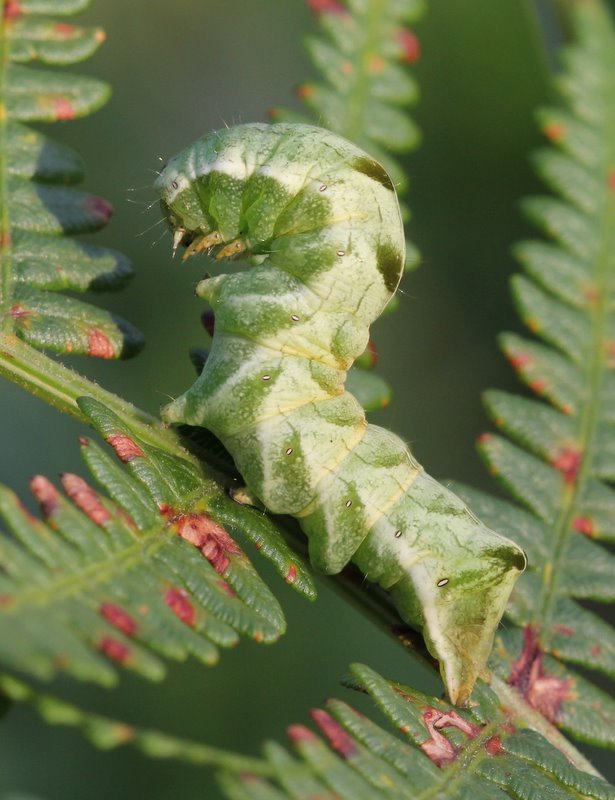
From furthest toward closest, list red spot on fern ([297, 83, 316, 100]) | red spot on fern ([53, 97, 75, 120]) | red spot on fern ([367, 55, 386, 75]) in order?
red spot on fern ([367, 55, 386, 75]) → red spot on fern ([297, 83, 316, 100]) → red spot on fern ([53, 97, 75, 120])

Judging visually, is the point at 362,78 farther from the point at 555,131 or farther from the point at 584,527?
the point at 584,527

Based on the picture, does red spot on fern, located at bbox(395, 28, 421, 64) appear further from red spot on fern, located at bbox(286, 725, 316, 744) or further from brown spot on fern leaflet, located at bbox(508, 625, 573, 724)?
red spot on fern, located at bbox(286, 725, 316, 744)

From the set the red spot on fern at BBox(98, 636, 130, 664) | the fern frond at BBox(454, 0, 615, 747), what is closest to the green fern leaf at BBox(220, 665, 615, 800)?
the red spot on fern at BBox(98, 636, 130, 664)

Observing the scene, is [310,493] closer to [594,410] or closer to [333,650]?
[594,410]

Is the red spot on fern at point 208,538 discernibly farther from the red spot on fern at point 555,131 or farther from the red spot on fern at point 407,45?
the red spot on fern at point 555,131

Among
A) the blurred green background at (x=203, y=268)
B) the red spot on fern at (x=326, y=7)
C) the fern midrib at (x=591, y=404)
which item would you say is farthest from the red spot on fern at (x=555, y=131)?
the blurred green background at (x=203, y=268)

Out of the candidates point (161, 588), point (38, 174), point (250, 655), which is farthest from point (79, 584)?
point (250, 655)
